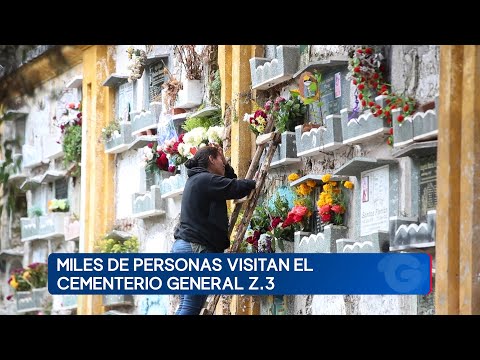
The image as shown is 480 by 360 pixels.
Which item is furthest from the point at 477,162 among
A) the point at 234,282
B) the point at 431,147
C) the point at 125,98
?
the point at 125,98

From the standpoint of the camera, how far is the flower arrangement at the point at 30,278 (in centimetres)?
1301

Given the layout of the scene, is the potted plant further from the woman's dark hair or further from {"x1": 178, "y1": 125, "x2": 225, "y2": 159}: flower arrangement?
the woman's dark hair

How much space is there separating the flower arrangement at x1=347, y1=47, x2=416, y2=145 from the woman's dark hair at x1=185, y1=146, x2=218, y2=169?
127 cm

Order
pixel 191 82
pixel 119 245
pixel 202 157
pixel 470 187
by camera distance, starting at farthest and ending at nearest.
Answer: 1. pixel 119 245
2. pixel 191 82
3. pixel 202 157
4. pixel 470 187

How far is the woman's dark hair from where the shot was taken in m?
9.30

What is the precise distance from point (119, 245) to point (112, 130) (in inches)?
41.7

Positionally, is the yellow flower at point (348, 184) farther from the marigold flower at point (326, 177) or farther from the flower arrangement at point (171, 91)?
the flower arrangement at point (171, 91)

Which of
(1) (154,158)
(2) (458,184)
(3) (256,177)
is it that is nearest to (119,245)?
(1) (154,158)

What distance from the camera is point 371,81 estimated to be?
8328 mm

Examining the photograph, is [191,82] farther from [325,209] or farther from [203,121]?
[325,209]

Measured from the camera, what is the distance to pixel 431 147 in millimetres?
7836

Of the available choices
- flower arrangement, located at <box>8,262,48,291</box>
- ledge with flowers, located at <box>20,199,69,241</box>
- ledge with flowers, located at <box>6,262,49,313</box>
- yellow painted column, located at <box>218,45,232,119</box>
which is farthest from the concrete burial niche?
flower arrangement, located at <box>8,262,48,291</box>

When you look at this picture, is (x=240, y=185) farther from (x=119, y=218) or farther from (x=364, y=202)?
(x=119, y=218)

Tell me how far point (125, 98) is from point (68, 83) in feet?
3.49
